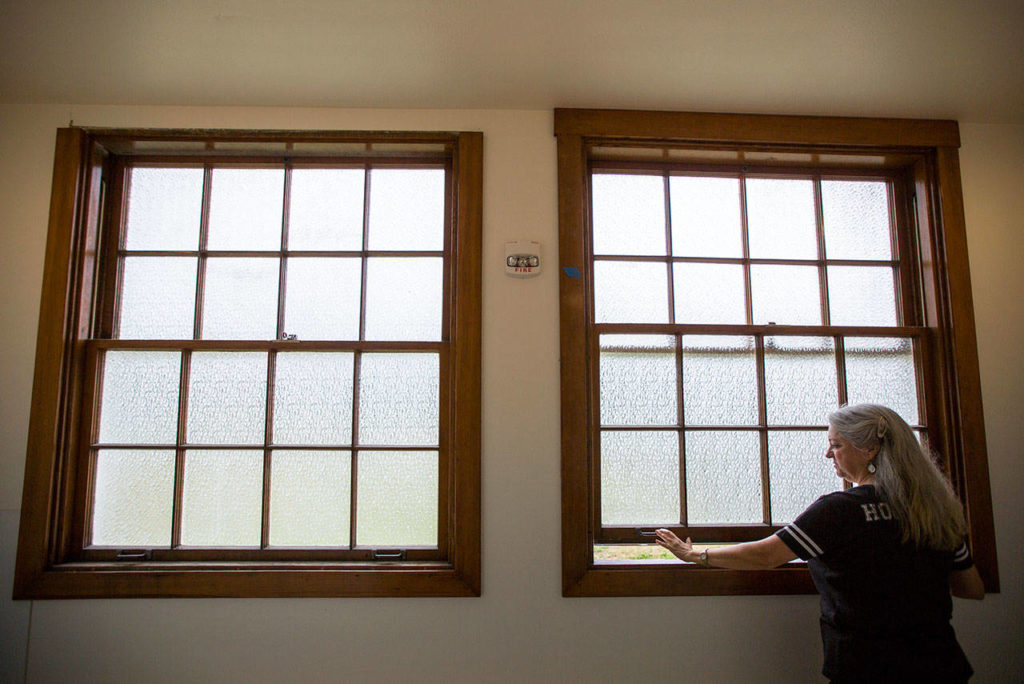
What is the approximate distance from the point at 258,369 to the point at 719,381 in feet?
6.54

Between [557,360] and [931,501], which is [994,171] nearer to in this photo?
[931,501]

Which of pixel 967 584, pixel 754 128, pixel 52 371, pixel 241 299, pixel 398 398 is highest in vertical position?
pixel 754 128

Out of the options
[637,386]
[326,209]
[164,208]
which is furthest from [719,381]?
[164,208]

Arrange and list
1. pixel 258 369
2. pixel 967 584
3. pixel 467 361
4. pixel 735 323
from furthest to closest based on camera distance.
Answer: pixel 735 323 < pixel 258 369 < pixel 467 361 < pixel 967 584

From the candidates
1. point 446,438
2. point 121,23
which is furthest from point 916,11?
point 121,23

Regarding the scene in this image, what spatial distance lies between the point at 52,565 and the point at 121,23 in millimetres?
2053

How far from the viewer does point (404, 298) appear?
240cm

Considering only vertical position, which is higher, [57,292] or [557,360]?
[57,292]

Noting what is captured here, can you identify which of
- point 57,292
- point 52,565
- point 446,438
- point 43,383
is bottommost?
point 52,565

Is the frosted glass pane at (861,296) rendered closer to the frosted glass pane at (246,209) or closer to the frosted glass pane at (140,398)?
the frosted glass pane at (246,209)

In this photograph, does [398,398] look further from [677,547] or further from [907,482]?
[907,482]

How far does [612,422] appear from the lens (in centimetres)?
233

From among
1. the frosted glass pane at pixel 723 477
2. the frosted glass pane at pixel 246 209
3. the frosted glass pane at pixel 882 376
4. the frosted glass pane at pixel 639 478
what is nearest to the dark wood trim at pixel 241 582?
the frosted glass pane at pixel 639 478

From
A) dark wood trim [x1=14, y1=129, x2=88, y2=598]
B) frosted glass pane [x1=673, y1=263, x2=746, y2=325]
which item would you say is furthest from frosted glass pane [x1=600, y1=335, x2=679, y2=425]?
dark wood trim [x1=14, y1=129, x2=88, y2=598]
